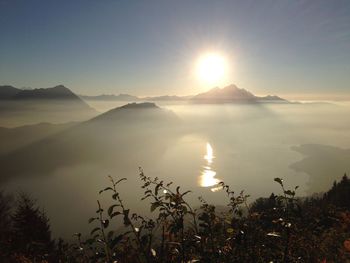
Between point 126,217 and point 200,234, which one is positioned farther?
point 200,234

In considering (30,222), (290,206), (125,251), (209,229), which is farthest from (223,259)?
(30,222)

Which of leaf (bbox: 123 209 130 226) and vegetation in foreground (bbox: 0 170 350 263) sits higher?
leaf (bbox: 123 209 130 226)

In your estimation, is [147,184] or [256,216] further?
[256,216]

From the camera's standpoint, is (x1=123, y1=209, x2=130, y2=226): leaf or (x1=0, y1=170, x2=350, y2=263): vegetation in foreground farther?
(x1=0, y1=170, x2=350, y2=263): vegetation in foreground

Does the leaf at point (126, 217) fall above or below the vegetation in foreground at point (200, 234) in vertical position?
above

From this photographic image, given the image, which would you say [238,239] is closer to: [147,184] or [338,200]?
[147,184]

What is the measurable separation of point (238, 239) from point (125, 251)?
2.52 metres

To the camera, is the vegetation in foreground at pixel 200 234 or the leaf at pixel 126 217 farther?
the vegetation in foreground at pixel 200 234

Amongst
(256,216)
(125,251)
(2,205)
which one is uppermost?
(256,216)

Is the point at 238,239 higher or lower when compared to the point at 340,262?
higher

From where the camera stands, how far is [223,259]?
14.6 ft

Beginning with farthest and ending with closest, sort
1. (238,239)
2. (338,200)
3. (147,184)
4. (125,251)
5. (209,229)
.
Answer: (338,200) → (125,251) → (147,184) → (209,229) → (238,239)

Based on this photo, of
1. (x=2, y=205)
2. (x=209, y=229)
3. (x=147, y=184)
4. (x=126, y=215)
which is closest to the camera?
(x=126, y=215)

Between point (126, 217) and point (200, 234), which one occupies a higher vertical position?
point (126, 217)
